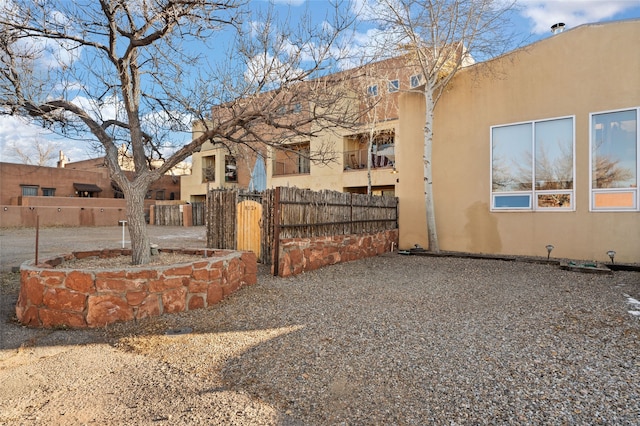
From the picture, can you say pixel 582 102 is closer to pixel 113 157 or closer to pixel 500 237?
pixel 500 237

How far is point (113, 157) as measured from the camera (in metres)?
5.78

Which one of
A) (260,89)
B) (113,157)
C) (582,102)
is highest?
(582,102)

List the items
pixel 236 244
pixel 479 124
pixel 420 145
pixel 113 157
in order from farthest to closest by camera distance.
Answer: pixel 420 145 → pixel 479 124 → pixel 236 244 → pixel 113 157

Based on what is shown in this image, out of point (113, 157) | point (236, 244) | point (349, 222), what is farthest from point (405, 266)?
point (113, 157)

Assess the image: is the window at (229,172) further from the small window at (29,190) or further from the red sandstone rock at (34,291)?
the red sandstone rock at (34,291)

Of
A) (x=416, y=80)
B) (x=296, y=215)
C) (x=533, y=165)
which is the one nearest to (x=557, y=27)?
(x=533, y=165)

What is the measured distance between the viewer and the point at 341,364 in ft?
10.8

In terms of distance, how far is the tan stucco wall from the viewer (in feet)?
27.2

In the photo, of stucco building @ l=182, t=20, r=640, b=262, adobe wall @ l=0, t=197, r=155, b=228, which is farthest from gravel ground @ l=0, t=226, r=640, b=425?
adobe wall @ l=0, t=197, r=155, b=228

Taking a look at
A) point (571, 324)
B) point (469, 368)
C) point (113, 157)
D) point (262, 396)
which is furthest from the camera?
point (113, 157)

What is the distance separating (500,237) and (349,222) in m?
4.00

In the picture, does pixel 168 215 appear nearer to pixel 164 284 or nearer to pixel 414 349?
pixel 164 284

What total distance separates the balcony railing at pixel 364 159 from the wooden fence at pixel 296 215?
375 inches

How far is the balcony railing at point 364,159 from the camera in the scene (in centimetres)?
2059
